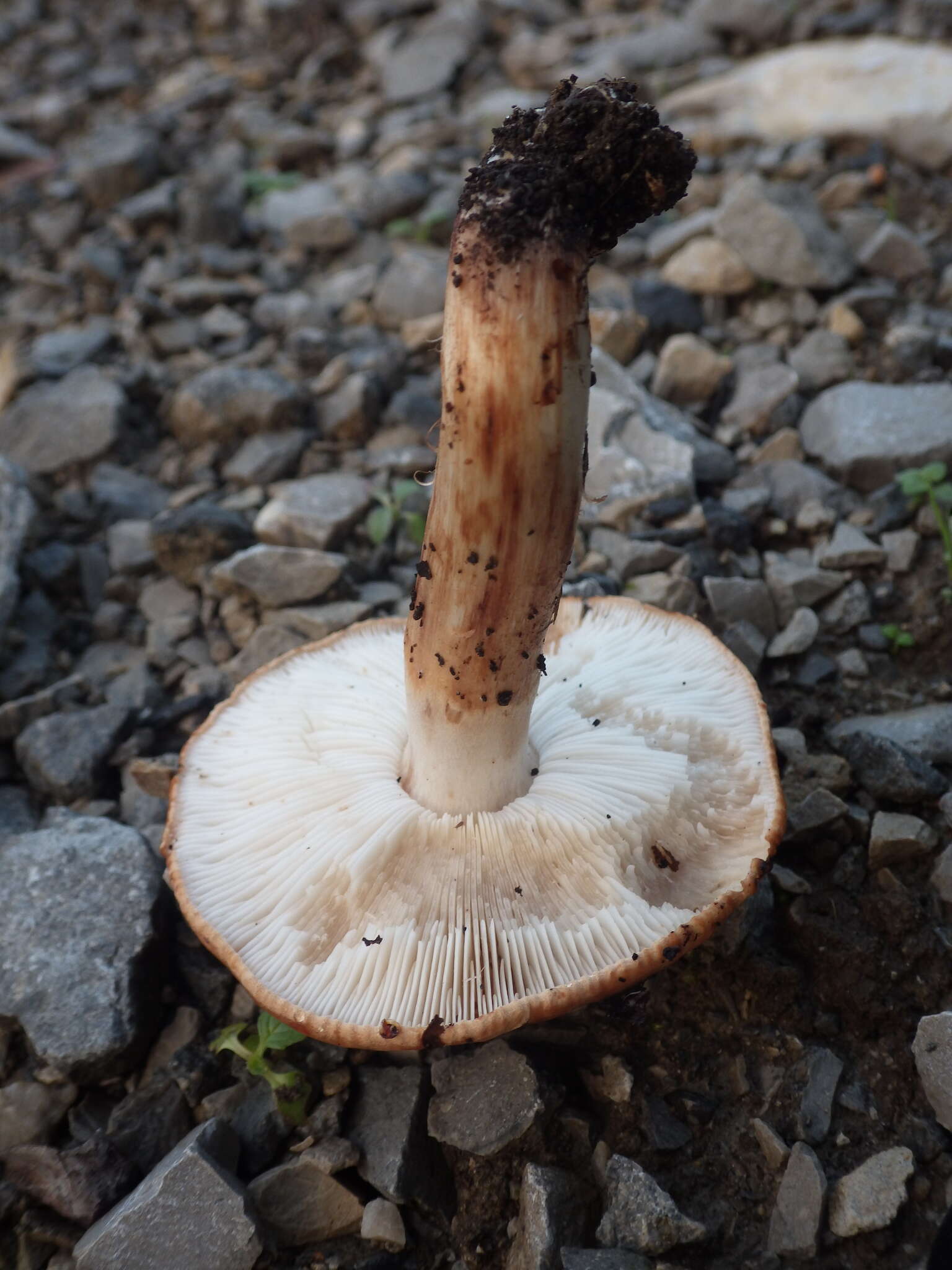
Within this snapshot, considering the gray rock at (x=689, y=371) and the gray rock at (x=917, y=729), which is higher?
the gray rock at (x=689, y=371)

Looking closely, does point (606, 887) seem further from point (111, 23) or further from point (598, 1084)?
point (111, 23)

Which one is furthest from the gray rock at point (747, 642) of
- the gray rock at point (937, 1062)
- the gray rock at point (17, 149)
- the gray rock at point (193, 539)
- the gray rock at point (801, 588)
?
the gray rock at point (17, 149)

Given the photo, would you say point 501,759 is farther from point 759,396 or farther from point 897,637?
point 759,396

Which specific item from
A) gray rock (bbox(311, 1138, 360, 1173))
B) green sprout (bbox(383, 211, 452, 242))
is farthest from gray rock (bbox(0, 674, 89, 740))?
green sprout (bbox(383, 211, 452, 242))

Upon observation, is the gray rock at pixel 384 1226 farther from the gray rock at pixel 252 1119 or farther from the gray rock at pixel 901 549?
the gray rock at pixel 901 549

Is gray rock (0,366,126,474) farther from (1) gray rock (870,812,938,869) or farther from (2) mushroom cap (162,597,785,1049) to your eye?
(1) gray rock (870,812,938,869)

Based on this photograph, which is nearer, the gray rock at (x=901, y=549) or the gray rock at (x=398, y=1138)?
the gray rock at (x=398, y=1138)
